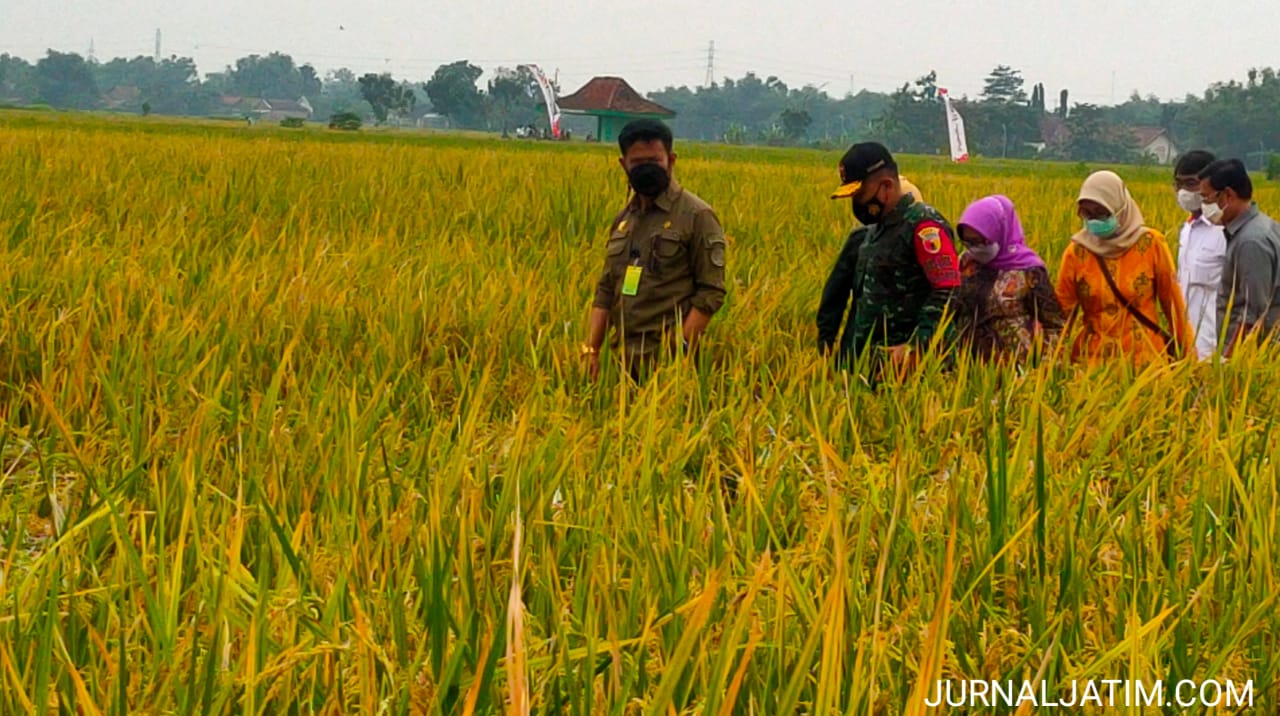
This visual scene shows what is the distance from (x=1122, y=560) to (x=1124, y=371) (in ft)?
5.12

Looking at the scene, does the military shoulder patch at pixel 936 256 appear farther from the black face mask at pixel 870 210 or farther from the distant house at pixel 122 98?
the distant house at pixel 122 98

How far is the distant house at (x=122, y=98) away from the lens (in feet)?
362

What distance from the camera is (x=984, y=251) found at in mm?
3826

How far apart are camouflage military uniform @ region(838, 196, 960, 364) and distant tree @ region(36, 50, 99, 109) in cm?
10824

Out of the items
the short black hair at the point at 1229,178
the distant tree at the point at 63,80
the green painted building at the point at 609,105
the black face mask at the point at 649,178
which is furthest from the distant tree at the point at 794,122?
the black face mask at the point at 649,178

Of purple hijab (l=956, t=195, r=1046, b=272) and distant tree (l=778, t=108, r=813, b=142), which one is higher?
distant tree (l=778, t=108, r=813, b=142)

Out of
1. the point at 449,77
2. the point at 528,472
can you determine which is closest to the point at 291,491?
the point at 528,472

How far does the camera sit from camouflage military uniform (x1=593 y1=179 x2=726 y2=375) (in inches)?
144

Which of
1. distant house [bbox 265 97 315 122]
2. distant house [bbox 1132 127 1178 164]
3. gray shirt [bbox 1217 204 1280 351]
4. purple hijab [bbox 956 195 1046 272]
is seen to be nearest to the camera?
purple hijab [bbox 956 195 1046 272]

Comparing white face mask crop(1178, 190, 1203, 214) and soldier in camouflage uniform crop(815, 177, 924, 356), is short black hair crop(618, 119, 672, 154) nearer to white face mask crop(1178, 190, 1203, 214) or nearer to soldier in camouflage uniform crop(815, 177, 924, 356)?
soldier in camouflage uniform crop(815, 177, 924, 356)

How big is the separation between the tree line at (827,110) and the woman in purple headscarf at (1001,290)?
45780mm

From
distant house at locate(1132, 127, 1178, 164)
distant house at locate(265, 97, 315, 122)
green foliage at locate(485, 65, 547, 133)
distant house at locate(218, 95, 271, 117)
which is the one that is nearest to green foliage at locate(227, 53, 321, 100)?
distant house at locate(218, 95, 271, 117)

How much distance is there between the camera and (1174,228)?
834cm

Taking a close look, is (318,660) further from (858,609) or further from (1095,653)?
(1095,653)
